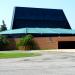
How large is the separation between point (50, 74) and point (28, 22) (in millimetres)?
57294

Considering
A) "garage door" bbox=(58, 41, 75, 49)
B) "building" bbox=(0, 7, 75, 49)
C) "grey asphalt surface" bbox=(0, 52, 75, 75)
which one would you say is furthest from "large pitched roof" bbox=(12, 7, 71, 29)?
"grey asphalt surface" bbox=(0, 52, 75, 75)

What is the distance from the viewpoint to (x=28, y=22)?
70.2 meters

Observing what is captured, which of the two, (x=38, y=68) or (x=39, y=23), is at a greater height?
(x=38, y=68)

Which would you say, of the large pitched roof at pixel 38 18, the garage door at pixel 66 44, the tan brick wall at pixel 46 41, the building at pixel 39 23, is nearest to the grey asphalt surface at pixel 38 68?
the tan brick wall at pixel 46 41

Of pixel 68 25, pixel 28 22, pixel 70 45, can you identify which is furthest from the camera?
pixel 68 25

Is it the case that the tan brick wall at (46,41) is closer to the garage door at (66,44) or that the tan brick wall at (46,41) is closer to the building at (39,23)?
the garage door at (66,44)

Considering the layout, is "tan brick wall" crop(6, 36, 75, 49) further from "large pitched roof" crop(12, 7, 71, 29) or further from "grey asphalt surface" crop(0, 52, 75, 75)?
"grey asphalt surface" crop(0, 52, 75, 75)

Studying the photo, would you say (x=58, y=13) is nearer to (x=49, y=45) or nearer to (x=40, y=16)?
(x=40, y=16)

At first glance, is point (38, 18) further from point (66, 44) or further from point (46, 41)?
point (46, 41)

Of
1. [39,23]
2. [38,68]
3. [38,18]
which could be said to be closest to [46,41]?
[39,23]

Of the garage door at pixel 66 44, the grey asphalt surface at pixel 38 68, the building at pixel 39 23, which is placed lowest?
the garage door at pixel 66 44

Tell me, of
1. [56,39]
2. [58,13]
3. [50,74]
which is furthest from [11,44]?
[50,74]

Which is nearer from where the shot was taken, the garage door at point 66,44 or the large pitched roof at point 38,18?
the garage door at point 66,44

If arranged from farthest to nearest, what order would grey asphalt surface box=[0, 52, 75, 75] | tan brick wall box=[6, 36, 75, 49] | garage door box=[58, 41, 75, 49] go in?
garage door box=[58, 41, 75, 49]
tan brick wall box=[6, 36, 75, 49]
grey asphalt surface box=[0, 52, 75, 75]
